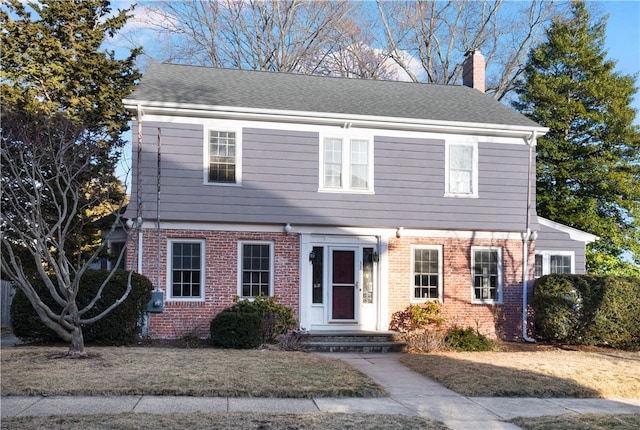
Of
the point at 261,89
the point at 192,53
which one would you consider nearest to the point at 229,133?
the point at 261,89

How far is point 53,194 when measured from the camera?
35.7 ft

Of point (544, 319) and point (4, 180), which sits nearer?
point (4, 180)

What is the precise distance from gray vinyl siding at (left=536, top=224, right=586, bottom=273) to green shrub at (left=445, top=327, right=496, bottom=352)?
13.8 feet

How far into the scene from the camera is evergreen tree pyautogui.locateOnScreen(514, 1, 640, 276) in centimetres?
2255

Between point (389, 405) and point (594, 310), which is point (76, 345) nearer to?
point (389, 405)

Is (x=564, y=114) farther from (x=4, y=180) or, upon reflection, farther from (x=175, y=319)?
(x=4, y=180)

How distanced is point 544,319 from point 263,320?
681cm

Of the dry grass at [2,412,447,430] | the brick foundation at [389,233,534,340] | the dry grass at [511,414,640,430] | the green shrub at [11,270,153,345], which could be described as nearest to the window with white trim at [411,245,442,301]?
the brick foundation at [389,233,534,340]

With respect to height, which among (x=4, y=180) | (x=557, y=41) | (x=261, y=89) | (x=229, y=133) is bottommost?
(x=4, y=180)

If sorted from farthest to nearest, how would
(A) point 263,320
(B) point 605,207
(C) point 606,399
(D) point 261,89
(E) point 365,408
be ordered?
(B) point 605,207 < (D) point 261,89 < (A) point 263,320 < (C) point 606,399 < (E) point 365,408

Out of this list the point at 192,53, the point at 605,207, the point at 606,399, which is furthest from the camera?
the point at 192,53

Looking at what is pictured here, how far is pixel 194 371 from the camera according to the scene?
9758mm

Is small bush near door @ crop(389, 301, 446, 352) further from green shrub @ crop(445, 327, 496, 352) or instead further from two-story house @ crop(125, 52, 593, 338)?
two-story house @ crop(125, 52, 593, 338)

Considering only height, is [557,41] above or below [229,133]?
above
